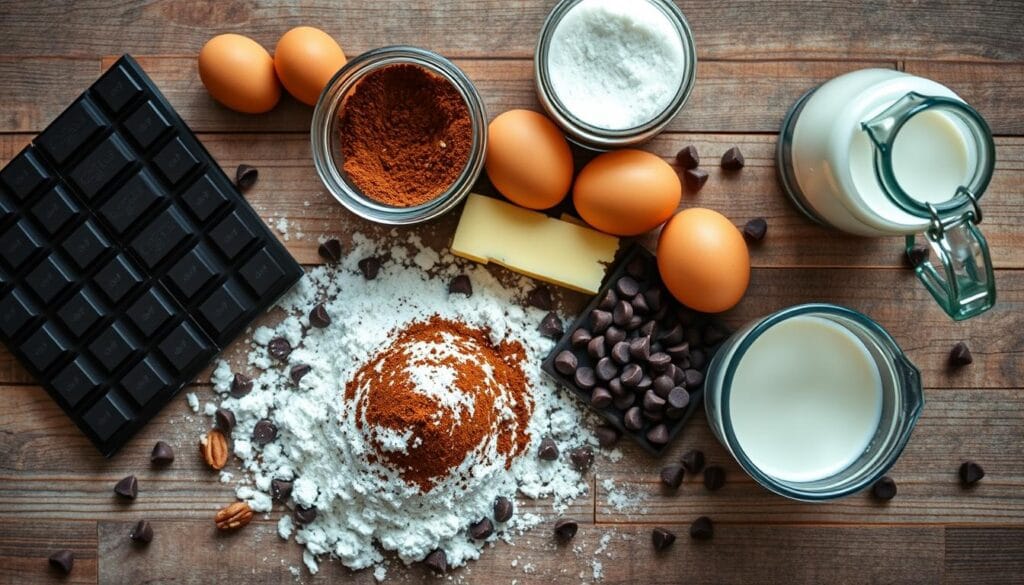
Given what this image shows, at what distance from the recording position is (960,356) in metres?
1.19

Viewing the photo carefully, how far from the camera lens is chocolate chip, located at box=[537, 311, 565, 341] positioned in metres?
1.18

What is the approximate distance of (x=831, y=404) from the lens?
3.69ft

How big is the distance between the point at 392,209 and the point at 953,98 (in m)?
0.74

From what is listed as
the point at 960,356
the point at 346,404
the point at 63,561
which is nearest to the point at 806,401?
the point at 960,356

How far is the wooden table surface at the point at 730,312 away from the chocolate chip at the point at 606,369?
0.38ft

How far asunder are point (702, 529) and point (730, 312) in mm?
331

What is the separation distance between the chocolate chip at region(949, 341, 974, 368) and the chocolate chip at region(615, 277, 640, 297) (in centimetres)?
50

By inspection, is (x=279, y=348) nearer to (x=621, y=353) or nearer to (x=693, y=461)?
(x=621, y=353)

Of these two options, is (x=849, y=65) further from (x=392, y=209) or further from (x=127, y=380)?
(x=127, y=380)

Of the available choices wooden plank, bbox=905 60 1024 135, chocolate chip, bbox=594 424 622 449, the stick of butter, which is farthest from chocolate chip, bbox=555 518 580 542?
wooden plank, bbox=905 60 1024 135

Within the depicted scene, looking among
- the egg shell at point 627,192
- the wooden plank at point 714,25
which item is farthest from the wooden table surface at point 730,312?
the egg shell at point 627,192

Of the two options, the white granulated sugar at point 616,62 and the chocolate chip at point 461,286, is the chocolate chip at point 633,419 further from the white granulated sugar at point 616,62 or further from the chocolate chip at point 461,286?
the white granulated sugar at point 616,62

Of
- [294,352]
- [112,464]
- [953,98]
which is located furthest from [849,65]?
[112,464]

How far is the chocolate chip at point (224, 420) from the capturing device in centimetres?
119
